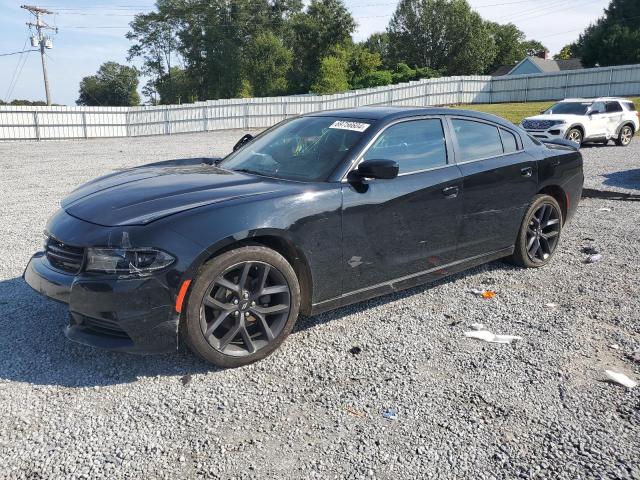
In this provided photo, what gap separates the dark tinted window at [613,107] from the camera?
17514mm

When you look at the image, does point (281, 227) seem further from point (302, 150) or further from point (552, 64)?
point (552, 64)

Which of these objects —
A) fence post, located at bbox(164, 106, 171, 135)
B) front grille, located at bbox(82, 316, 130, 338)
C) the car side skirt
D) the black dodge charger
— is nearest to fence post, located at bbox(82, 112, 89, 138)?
fence post, located at bbox(164, 106, 171, 135)

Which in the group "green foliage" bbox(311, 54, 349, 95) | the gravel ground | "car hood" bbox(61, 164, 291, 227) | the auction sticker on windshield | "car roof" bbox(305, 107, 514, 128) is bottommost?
the gravel ground

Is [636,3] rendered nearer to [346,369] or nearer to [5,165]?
[5,165]

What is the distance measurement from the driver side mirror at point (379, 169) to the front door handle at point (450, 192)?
0.74 m

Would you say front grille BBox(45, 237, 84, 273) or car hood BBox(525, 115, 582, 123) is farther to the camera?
car hood BBox(525, 115, 582, 123)

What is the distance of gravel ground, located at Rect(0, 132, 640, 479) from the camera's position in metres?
2.56

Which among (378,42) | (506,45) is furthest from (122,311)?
(378,42)

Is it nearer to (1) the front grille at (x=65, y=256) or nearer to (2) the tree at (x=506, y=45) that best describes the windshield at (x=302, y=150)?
(1) the front grille at (x=65, y=256)

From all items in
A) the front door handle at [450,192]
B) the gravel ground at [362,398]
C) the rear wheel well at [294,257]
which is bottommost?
the gravel ground at [362,398]

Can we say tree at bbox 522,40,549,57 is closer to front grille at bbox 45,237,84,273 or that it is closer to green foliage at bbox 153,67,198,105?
green foliage at bbox 153,67,198,105

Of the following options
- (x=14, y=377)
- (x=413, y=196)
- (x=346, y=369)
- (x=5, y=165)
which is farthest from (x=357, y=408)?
(x=5, y=165)

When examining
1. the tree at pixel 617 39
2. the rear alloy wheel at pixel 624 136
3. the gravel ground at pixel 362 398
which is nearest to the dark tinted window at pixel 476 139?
the gravel ground at pixel 362 398

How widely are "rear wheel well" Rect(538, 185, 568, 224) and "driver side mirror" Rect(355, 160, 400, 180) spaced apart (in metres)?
2.32
